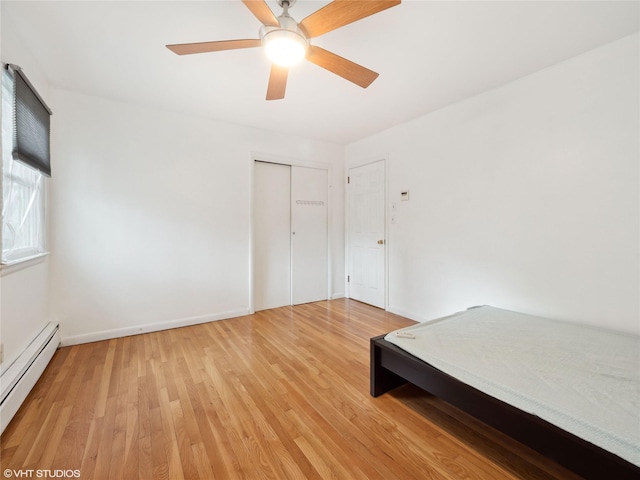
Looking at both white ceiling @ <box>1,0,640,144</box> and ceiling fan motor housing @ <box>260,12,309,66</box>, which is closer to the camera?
ceiling fan motor housing @ <box>260,12,309,66</box>

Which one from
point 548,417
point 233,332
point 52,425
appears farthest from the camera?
point 233,332

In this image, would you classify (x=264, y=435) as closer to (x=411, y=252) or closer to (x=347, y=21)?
(x=347, y=21)

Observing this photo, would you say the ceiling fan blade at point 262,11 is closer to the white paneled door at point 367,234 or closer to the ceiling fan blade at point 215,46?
the ceiling fan blade at point 215,46

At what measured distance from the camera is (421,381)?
1.65 m

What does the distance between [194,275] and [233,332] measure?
2.80 feet

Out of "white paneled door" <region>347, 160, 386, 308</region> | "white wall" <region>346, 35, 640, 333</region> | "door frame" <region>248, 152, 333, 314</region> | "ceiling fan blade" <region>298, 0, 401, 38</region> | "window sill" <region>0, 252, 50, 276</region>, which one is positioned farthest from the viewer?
"white paneled door" <region>347, 160, 386, 308</region>

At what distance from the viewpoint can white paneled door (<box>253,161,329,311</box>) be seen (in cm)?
381

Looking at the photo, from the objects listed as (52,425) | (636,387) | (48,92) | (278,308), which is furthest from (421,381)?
(48,92)

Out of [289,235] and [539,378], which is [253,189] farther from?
[539,378]

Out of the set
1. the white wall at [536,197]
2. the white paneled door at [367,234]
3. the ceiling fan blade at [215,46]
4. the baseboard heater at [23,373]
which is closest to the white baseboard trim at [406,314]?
the white wall at [536,197]

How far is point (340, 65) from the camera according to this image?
1.79m

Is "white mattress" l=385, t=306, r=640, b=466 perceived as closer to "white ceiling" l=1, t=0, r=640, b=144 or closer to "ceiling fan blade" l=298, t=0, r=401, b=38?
"ceiling fan blade" l=298, t=0, r=401, b=38

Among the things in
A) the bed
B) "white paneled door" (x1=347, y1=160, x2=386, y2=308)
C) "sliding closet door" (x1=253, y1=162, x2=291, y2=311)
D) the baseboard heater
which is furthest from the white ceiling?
the baseboard heater

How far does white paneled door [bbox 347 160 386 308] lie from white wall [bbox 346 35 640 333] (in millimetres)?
502
